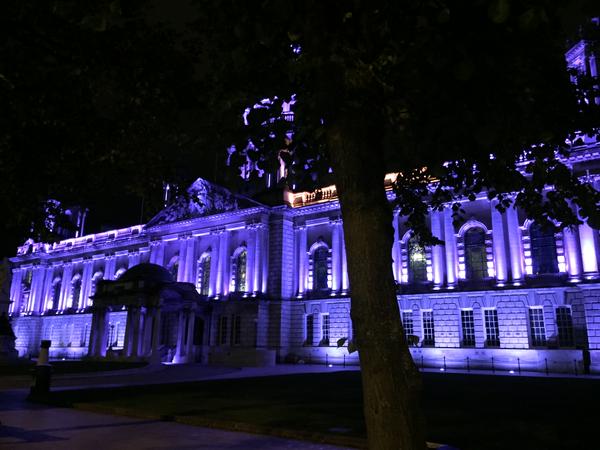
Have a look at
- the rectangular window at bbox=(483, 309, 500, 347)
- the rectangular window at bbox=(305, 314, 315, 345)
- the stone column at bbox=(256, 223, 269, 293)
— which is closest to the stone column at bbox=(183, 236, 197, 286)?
the stone column at bbox=(256, 223, 269, 293)

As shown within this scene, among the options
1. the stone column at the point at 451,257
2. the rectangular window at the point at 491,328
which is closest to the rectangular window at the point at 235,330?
the stone column at the point at 451,257

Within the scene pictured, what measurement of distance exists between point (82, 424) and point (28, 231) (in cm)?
531

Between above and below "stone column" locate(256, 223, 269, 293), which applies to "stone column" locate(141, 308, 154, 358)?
below

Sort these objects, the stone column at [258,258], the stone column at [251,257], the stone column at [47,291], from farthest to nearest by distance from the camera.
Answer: the stone column at [47,291] → the stone column at [251,257] → the stone column at [258,258]

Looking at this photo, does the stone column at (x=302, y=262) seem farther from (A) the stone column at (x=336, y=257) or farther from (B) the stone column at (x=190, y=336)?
(B) the stone column at (x=190, y=336)

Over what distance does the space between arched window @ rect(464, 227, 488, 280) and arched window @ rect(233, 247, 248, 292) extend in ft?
60.8

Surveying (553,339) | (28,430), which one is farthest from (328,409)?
(553,339)

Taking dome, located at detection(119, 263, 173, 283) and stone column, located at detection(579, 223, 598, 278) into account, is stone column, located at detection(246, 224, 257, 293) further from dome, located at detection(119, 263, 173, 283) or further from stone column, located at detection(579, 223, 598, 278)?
stone column, located at detection(579, 223, 598, 278)

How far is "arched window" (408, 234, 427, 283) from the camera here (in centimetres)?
3625

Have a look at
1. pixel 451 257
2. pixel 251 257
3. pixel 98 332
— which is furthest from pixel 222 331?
pixel 451 257

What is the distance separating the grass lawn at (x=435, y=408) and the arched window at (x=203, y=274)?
2689cm

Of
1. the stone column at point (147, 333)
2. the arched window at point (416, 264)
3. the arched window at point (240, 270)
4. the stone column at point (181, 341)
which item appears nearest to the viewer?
the arched window at point (416, 264)

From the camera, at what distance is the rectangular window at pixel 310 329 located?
40.3m

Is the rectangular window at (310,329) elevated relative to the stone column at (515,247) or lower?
lower
